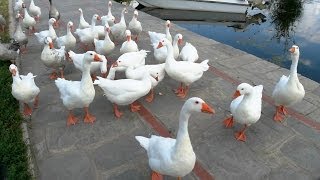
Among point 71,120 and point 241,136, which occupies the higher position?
point 241,136

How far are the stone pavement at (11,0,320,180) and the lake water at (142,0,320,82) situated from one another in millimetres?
5347

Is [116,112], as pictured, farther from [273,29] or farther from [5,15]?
[273,29]

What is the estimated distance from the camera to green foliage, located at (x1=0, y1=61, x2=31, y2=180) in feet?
16.0

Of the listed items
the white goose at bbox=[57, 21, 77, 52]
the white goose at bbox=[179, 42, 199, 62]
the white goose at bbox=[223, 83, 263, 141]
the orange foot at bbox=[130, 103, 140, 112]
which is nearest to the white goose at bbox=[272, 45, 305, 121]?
the white goose at bbox=[223, 83, 263, 141]

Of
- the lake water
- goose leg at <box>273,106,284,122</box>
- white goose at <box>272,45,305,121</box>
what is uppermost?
white goose at <box>272,45,305,121</box>

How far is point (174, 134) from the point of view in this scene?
5.90 m

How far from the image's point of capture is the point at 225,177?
193 inches

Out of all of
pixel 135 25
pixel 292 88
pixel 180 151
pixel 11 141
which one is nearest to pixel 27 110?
pixel 11 141

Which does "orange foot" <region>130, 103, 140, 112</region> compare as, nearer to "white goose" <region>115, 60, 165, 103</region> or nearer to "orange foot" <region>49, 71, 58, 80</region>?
"white goose" <region>115, 60, 165, 103</region>

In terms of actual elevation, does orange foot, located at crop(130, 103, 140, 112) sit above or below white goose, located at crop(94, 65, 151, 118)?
below

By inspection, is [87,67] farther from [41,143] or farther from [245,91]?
[245,91]

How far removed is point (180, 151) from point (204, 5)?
633 inches

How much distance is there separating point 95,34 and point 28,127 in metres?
4.23

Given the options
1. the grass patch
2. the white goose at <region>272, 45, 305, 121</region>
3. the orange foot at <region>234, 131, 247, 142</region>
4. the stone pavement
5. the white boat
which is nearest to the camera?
the stone pavement
